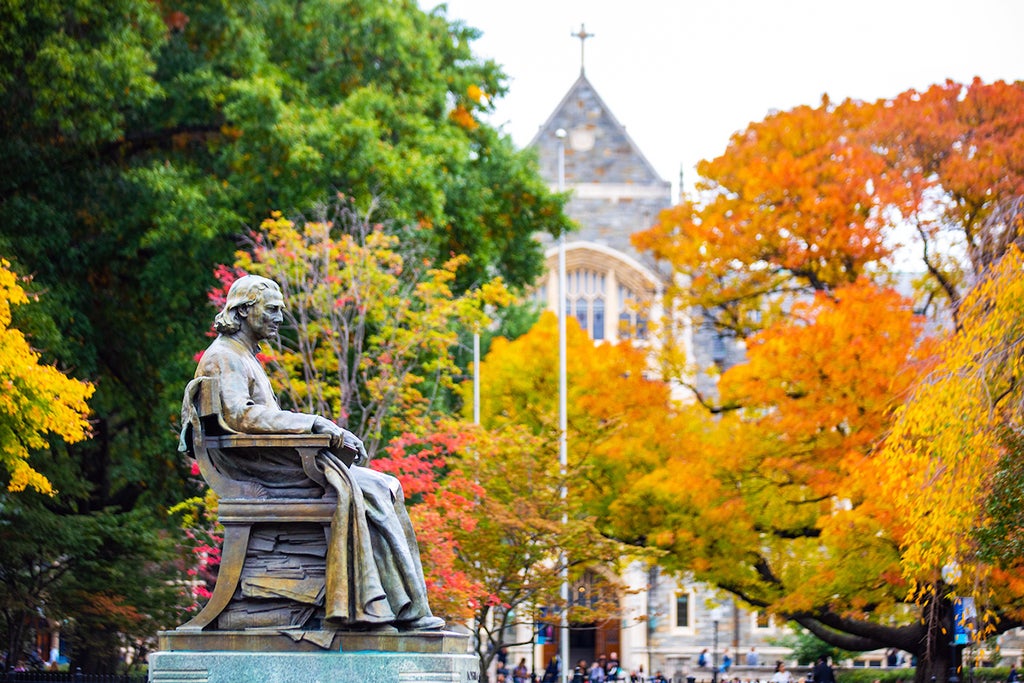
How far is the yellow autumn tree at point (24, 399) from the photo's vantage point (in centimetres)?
1905

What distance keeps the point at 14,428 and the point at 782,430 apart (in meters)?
12.3

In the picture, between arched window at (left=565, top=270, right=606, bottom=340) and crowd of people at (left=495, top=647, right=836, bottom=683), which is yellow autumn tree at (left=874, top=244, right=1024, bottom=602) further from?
arched window at (left=565, top=270, right=606, bottom=340)

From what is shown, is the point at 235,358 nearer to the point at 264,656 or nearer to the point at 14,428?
the point at 264,656

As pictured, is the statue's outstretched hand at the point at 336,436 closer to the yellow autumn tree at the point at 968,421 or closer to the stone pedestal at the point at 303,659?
the stone pedestal at the point at 303,659

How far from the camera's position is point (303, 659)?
9719 mm

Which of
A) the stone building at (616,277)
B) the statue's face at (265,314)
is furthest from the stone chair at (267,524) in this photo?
the stone building at (616,277)

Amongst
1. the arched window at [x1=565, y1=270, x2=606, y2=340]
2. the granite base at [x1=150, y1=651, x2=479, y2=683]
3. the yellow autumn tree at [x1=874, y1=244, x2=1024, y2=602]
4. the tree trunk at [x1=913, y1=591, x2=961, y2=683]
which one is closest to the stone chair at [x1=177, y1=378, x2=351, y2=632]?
the granite base at [x1=150, y1=651, x2=479, y2=683]

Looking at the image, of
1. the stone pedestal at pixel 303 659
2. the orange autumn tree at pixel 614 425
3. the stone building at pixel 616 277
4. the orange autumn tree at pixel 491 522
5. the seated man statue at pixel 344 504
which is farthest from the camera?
the stone building at pixel 616 277

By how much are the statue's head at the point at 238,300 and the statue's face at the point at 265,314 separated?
0.10 ft

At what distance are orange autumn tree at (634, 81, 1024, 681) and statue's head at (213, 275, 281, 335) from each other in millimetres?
13770

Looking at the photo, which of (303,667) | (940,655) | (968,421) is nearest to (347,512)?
(303,667)

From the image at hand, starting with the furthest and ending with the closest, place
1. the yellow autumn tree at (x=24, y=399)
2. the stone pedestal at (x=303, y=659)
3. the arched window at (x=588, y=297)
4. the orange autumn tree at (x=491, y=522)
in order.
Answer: the arched window at (x=588, y=297) < the orange autumn tree at (x=491, y=522) < the yellow autumn tree at (x=24, y=399) < the stone pedestal at (x=303, y=659)

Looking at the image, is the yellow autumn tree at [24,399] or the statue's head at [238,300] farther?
the yellow autumn tree at [24,399]

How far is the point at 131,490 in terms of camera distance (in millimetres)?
28984
